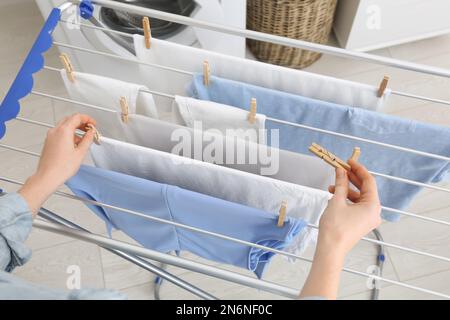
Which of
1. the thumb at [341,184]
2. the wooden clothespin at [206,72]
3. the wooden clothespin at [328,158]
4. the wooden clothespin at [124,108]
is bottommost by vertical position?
the thumb at [341,184]

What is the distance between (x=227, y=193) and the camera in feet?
2.46

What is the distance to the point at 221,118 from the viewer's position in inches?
29.9

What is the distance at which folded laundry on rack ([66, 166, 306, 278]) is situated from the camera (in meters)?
0.69

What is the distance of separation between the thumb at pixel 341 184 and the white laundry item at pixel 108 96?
390 mm

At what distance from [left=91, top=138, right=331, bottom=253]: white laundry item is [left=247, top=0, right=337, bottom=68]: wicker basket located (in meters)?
1.04

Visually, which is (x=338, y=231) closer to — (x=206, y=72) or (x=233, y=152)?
(x=233, y=152)

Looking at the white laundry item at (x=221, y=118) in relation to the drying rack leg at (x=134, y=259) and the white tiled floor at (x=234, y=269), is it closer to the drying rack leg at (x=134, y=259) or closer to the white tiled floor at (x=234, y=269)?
the drying rack leg at (x=134, y=259)

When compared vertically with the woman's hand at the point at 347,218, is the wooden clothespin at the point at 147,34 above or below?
above

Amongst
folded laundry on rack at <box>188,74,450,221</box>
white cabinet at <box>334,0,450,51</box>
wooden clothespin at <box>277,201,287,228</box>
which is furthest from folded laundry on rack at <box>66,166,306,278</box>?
white cabinet at <box>334,0,450,51</box>

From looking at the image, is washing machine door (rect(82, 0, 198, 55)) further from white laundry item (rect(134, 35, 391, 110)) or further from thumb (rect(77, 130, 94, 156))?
thumb (rect(77, 130, 94, 156))

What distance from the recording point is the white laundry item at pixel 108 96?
2.53ft

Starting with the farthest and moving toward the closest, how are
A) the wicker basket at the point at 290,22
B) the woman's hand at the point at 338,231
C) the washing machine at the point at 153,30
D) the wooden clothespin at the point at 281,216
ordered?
1. the wicker basket at the point at 290,22
2. the washing machine at the point at 153,30
3. the wooden clothespin at the point at 281,216
4. the woman's hand at the point at 338,231

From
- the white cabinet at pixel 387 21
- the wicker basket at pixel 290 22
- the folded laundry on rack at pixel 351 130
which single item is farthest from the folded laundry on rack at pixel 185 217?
the white cabinet at pixel 387 21

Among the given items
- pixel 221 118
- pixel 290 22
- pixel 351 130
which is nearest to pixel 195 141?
pixel 221 118
